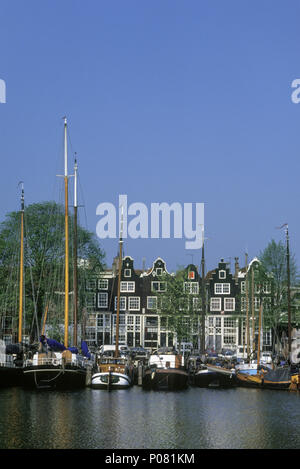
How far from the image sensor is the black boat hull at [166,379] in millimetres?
58875

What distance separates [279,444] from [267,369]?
36.0 m

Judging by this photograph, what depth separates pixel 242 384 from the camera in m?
65.7

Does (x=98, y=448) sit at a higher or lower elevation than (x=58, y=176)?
lower

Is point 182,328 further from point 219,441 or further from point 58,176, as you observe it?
point 219,441

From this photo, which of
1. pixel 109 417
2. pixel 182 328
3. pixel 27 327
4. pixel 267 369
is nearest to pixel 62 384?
pixel 109 417

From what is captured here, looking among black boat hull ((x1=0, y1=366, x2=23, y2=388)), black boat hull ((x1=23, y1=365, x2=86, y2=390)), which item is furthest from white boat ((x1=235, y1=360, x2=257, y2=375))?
black boat hull ((x1=0, y1=366, x2=23, y2=388))

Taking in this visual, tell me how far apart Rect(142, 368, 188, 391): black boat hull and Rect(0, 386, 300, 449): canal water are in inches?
184

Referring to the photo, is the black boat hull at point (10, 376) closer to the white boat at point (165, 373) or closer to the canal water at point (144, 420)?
the canal water at point (144, 420)

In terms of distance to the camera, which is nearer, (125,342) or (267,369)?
(267,369)

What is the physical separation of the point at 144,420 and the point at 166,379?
2157 centimetres

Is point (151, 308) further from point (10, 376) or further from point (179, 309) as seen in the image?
point (10, 376)

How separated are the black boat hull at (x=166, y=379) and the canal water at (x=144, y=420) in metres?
4.68

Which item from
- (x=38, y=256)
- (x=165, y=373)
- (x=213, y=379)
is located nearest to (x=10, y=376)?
(x=165, y=373)

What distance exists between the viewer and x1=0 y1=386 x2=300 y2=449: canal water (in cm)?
3028
